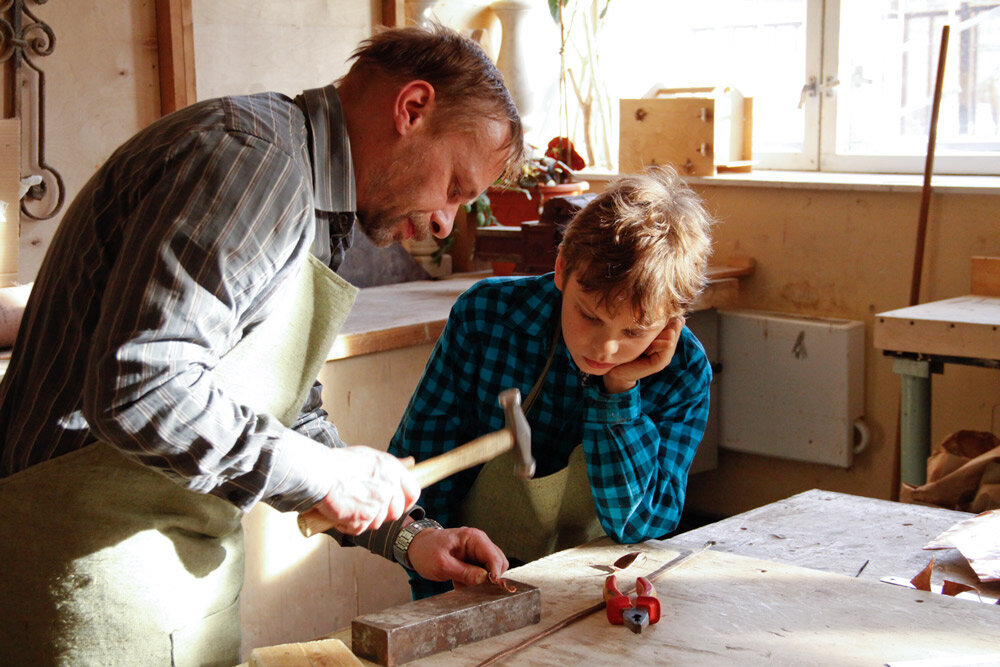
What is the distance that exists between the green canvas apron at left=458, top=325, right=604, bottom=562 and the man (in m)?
0.22

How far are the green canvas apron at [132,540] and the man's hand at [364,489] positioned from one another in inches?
8.1

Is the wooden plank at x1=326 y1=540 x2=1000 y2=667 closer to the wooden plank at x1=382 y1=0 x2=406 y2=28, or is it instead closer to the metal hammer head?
the metal hammer head

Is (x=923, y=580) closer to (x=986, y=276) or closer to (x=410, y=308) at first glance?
(x=986, y=276)

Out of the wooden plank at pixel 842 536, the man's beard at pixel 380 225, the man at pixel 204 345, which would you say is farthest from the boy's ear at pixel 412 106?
the wooden plank at pixel 842 536

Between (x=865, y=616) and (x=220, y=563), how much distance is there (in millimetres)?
918

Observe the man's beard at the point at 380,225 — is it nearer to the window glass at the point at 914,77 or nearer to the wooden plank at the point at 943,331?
the wooden plank at the point at 943,331

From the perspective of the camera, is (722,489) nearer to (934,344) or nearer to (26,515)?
(934,344)

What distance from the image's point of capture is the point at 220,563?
5.01 feet

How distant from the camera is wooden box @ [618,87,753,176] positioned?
12.9 feet

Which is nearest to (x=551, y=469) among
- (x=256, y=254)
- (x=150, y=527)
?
(x=150, y=527)

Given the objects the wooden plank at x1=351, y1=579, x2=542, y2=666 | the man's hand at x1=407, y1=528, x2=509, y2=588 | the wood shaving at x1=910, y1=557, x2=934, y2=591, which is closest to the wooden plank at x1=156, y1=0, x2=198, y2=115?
the man's hand at x1=407, y1=528, x2=509, y2=588

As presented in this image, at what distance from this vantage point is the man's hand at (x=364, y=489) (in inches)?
51.5

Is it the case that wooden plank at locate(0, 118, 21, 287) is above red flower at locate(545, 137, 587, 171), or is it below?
below

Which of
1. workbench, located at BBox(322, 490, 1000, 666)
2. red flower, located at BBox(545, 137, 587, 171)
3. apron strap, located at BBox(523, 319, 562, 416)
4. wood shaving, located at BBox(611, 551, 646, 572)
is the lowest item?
workbench, located at BBox(322, 490, 1000, 666)
